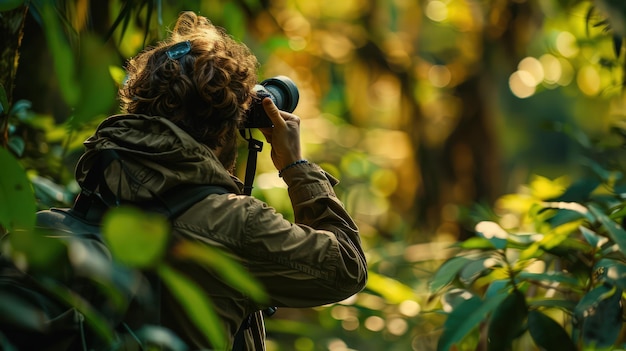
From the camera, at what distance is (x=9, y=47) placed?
1677mm

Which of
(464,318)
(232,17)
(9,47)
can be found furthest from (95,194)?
(464,318)

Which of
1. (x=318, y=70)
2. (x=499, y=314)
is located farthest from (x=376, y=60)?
(x=499, y=314)

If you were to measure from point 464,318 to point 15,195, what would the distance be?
1.18 meters

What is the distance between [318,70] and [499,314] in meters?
3.45

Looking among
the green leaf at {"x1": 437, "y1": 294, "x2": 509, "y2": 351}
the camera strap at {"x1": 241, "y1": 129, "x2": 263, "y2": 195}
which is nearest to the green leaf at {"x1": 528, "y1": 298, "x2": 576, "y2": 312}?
the green leaf at {"x1": 437, "y1": 294, "x2": 509, "y2": 351}

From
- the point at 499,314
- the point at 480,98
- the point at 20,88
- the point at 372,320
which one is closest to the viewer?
the point at 499,314

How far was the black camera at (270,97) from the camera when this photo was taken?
1.47 meters

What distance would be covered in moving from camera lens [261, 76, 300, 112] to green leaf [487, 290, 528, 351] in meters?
0.60

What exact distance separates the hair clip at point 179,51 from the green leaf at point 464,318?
0.78 m

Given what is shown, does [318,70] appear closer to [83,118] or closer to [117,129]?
[117,129]

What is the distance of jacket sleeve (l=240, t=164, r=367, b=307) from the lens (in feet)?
4.18

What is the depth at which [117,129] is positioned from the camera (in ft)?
4.11

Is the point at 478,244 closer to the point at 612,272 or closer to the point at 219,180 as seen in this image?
the point at 612,272

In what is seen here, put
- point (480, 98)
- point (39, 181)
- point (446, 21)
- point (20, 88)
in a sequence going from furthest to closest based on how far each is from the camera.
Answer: point (446, 21) → point (480, 98) → point (20, 88) → point (39, 181)
